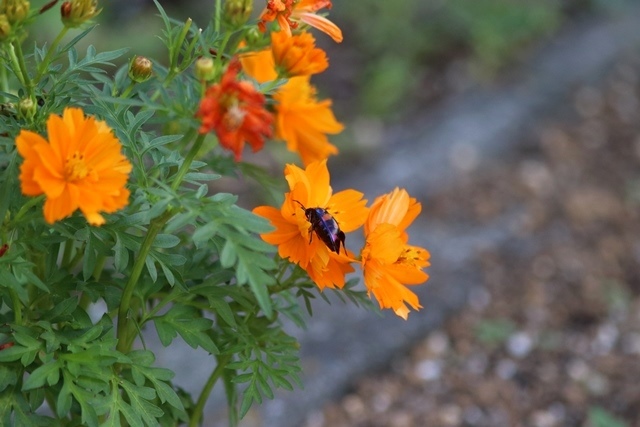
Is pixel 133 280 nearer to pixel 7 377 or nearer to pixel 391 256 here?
pixel 7 377

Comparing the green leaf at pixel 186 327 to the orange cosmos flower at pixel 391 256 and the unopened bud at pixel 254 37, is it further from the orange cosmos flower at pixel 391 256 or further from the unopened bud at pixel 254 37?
the unopened bud at pixel 254 37

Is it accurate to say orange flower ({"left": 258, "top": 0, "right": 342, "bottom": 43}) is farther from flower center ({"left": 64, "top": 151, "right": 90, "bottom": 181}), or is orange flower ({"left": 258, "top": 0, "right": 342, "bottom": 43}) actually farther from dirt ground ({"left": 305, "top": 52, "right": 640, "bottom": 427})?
dirt ground ({"left": 305, "top": 52, "right": 640, "bottom": 427})

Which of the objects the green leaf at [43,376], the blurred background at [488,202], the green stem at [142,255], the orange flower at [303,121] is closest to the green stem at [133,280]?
the green stem at [142,255]

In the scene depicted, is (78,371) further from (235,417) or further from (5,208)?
(235,417)

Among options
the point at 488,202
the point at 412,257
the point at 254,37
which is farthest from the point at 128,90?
the point at 488,202

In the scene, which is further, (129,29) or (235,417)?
(129,29)

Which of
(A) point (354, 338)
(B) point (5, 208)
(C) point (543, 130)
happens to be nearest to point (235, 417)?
(B) point (5, 208)
